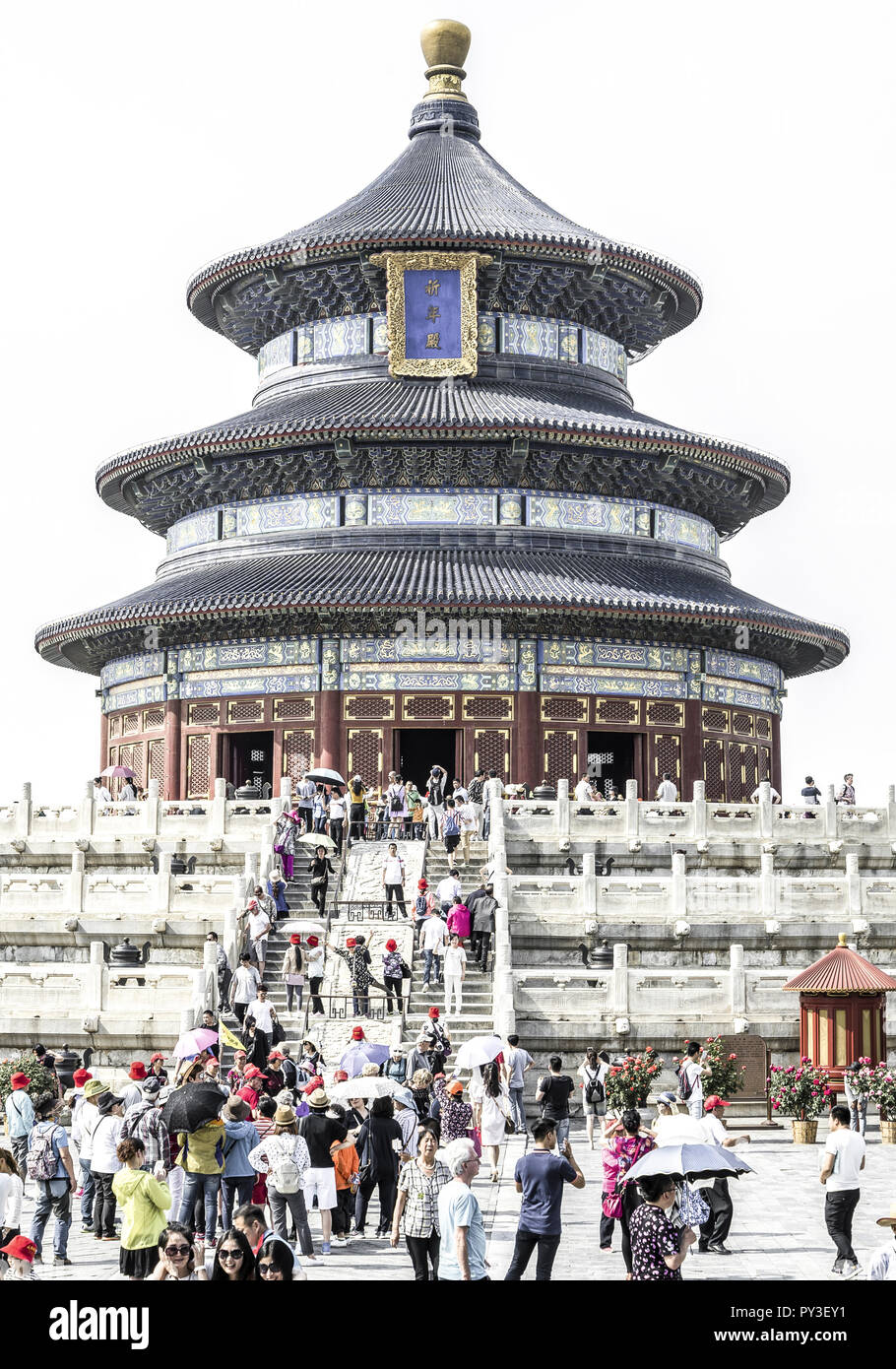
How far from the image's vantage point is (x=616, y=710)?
5066cm

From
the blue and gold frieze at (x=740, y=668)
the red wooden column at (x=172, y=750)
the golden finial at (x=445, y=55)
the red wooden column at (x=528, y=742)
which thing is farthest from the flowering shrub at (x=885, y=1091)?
the golden finial at (x=445, y=55)

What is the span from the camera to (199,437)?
52.6 meters

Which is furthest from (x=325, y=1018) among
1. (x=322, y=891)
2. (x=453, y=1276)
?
(x=453, y=1276)

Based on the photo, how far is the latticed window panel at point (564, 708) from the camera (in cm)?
4981

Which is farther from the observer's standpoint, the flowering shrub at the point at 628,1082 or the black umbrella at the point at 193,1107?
the flowering shrub at the point at 628,1082

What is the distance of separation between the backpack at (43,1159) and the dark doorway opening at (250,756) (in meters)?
31.8

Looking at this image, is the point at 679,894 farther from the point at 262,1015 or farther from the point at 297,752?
the point at 297,752

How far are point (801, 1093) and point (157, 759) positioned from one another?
28045 mm

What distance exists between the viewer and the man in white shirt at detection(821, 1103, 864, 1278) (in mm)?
17516

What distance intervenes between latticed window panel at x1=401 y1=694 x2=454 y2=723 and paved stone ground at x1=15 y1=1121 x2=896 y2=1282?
23641mm

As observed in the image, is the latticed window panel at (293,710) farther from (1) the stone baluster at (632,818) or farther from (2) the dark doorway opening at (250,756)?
(1) the stone baluster at (632,818)

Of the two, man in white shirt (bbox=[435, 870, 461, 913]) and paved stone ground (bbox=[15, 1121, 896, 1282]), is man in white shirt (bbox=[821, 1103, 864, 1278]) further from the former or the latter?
man in white shirt (bbox=[435, 870, 461, 913])

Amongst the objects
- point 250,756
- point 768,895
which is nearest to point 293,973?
point 768,895

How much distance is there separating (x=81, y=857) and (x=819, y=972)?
12.9 m
